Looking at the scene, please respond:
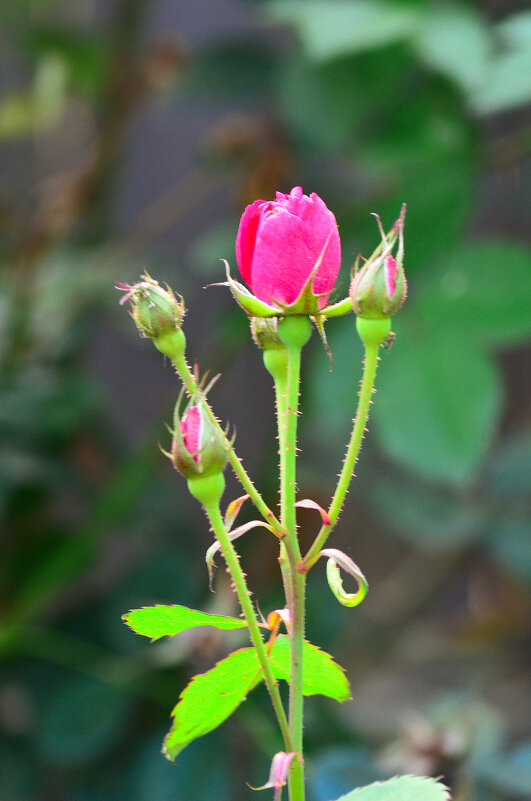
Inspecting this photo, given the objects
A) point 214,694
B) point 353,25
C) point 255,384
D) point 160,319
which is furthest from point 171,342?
point 255,384

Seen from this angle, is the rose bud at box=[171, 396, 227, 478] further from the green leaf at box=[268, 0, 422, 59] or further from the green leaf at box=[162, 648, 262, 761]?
the green leaf at box=[268, 0, 422, 59]

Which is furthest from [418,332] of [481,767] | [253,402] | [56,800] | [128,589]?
[56,800]

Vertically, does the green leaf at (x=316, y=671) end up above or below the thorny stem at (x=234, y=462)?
below

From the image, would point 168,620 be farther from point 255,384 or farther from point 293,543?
point 255,384

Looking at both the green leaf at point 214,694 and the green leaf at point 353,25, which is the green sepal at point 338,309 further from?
the green leaf at point 353,25

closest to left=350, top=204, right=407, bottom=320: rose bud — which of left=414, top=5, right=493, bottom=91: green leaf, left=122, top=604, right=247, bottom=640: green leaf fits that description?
left=122, top=604, right=247, bottom=640: green leaf

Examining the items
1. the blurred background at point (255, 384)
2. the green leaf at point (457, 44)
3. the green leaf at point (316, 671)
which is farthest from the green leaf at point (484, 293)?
the green leaf at point (316, 671)
